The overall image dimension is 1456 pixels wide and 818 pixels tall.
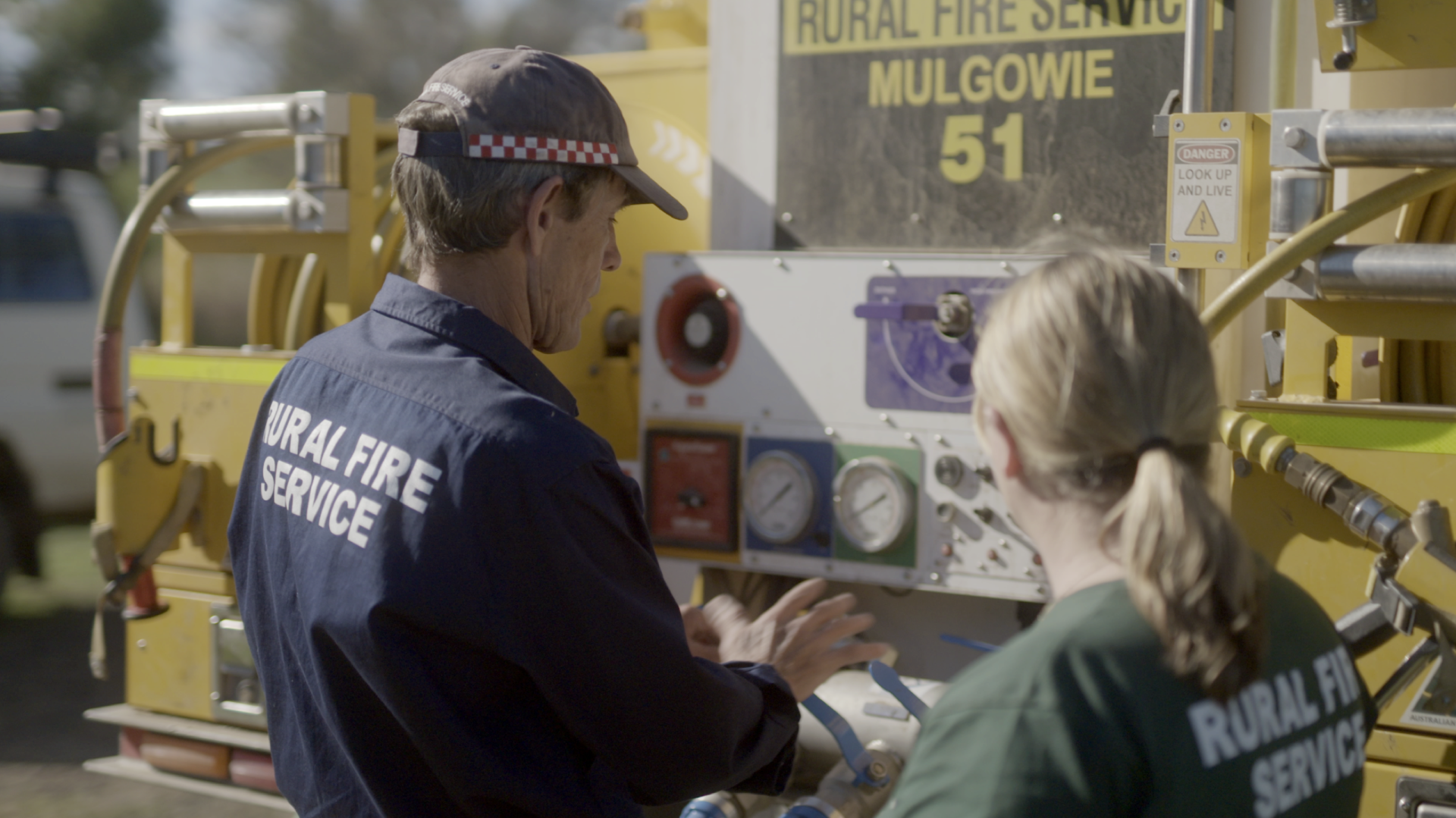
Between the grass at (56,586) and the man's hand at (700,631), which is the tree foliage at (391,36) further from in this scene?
the man's hand at (700,631)

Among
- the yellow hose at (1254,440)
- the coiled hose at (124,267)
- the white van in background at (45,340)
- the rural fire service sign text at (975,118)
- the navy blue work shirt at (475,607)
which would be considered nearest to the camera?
the navy blue work shirt at (475,607)

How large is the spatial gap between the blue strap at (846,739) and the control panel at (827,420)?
46 centimetres

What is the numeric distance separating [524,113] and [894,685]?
1.14 m

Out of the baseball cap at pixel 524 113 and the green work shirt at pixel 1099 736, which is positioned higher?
the baseball cap at pixel 524 113

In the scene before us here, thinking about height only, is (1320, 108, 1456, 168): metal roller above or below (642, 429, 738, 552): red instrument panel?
above

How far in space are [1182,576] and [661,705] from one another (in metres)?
0.63

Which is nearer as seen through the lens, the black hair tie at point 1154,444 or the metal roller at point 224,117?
the black hair tie at point 1154,444

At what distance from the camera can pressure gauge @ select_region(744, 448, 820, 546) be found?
114 inches

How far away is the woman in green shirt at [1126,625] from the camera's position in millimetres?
1060

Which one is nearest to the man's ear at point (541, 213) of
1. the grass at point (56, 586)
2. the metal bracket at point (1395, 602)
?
the metal bracket at point (1395, 602)

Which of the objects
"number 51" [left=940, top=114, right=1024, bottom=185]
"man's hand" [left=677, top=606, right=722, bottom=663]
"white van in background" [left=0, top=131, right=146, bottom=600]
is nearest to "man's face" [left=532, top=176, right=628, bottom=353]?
"man's hand" [left=677, top=606, right=722, bottom=663]

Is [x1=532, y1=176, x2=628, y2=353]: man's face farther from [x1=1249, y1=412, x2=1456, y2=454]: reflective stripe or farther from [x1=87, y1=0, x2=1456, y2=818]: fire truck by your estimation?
[x1=1249, y1=412, x2=1456, y2=454]: reflective stripe

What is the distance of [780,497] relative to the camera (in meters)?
2.93

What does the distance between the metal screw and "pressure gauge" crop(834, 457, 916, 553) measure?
2.65 feet
